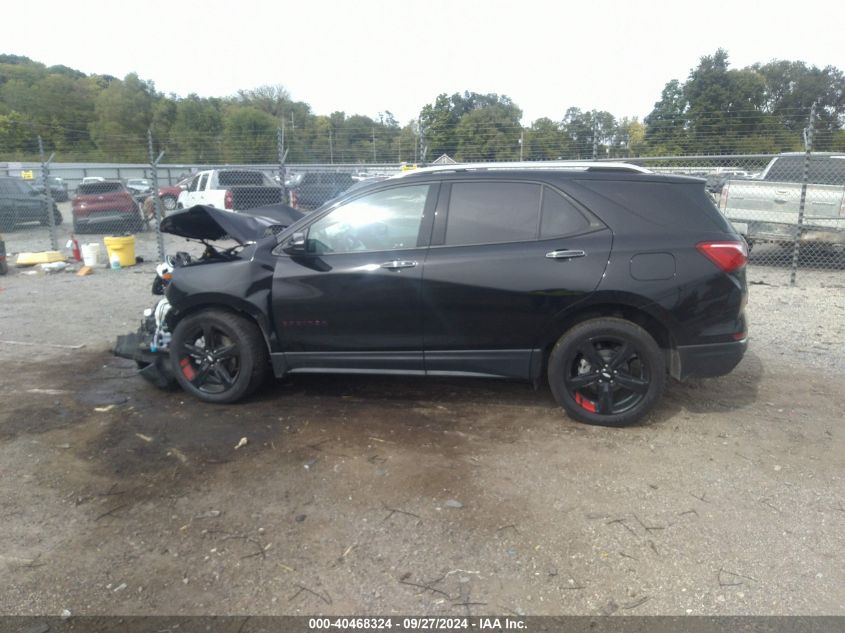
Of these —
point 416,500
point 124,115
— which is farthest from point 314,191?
point 124,115

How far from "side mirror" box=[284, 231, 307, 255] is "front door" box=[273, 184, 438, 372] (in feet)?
0.12

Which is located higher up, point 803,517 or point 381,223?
point 381,223

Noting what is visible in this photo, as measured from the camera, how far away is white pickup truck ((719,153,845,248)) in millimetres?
A: 10414

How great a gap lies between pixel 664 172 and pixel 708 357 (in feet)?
11.0

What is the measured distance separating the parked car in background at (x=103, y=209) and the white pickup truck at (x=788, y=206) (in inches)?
591

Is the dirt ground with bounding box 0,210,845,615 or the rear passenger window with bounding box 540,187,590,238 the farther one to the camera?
the rear passenger window with bounding box 540,187,590,238

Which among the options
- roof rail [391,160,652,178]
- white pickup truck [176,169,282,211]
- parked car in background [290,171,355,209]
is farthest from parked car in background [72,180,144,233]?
roof rail [391,160,652,178]

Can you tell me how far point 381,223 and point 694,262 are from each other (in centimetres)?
220

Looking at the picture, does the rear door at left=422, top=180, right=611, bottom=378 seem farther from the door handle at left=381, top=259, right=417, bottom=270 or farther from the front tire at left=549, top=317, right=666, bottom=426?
the front tire at left=549, top=317, right=666, bottom=426

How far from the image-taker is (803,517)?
3.34 metres

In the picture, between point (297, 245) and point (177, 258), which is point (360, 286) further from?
point (177, 258)

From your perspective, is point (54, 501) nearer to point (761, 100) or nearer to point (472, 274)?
point (472, 274)

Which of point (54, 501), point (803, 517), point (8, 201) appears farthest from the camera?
point (8, 201)

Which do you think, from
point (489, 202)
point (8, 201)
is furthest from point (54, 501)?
point (8, 201)
